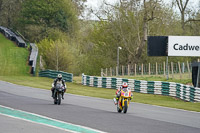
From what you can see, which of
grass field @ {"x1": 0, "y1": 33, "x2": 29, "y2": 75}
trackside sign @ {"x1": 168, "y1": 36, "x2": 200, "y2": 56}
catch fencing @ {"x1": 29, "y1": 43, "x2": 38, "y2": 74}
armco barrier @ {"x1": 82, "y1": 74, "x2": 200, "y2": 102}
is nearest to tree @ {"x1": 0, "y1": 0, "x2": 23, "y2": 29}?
grass field @ {"x1": 0, "y1": 33, "x2": 29, "y2": 75}

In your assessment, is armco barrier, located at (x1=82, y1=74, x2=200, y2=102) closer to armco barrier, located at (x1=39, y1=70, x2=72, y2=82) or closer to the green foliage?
armco barrier, located at (x1=39, y1=70, x2=72, y2=82)

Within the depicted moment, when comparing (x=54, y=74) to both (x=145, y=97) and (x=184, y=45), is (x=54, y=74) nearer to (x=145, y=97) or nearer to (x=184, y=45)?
(x=184, y=45)

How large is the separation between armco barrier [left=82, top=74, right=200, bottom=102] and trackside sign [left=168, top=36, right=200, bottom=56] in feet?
18.9

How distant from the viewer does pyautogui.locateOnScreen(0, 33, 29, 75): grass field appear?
57097 mm

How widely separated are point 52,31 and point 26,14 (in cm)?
737

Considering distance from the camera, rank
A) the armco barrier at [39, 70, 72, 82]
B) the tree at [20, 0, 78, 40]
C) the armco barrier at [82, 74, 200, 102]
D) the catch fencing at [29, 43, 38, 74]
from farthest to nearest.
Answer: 1. the tree at [20, 0, 78, 40]
2. the catch fencing at [29, 43, 38, 74]
3. the armco barrier at [39, 70, 72, 82]
4. the armco barrier at [82, 74, 200, 102]

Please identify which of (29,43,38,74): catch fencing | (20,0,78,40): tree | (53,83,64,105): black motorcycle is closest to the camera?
(53,83,64,105): black motorcycle

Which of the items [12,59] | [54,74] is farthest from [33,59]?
[54,74]

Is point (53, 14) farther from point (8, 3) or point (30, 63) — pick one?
point (30, 63)

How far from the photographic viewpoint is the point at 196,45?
134 feet

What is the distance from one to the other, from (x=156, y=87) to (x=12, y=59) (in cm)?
3384

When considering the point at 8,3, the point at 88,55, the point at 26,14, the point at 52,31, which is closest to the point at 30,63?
the point at 88,55

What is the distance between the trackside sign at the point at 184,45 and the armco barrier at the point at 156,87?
227 inches

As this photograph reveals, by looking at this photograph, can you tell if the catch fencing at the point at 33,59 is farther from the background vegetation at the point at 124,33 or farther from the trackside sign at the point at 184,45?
the trackside sign at the point at 184,45
